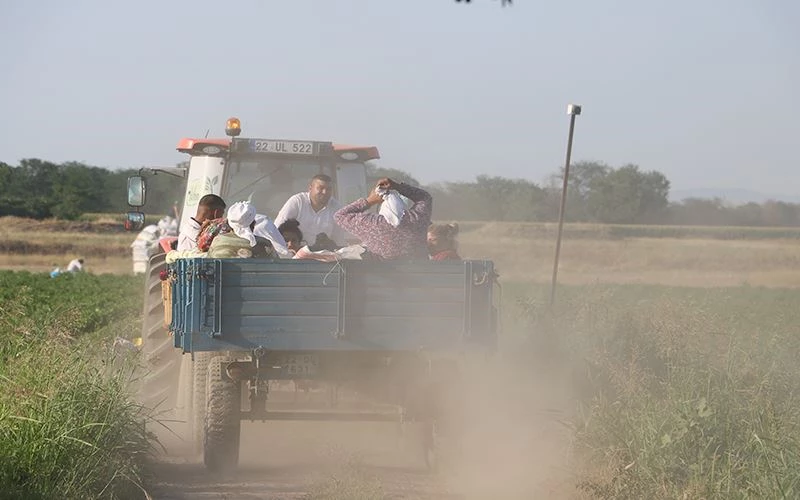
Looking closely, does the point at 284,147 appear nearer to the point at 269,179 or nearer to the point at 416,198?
the point at 269,179

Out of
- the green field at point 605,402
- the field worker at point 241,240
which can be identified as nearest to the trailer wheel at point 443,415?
the green field at point 605,402

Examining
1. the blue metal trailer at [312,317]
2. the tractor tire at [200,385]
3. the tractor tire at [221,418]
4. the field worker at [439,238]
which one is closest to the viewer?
the blue metal trailer at [312,317]

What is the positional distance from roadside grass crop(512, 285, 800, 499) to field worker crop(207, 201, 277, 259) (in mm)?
2724

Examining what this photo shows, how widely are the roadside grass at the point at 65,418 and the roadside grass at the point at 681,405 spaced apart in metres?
3.03

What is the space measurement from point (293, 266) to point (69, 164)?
209 feet

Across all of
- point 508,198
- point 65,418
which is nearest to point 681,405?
point 65,418

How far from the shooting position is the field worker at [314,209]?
11.3 meters

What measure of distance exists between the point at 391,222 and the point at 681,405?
252 centimetres

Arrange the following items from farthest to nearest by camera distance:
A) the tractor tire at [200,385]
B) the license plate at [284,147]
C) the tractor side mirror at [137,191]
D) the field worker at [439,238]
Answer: the license plate at [284,147], the tractor side mirror at [137,191], the field worker at [439,238], the tractor tire at [200,385]

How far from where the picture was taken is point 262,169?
40.6ft

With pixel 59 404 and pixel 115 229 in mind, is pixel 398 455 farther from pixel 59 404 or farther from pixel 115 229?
pixel 115 229

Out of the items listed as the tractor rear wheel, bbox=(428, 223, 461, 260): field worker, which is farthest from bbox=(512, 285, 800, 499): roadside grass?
the tractor rear wheel

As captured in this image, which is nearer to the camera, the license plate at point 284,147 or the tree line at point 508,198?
the license plate at point 284,147

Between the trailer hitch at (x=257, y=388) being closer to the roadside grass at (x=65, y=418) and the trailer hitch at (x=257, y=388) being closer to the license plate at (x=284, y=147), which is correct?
the roadside grass at (x=65, y=418)
